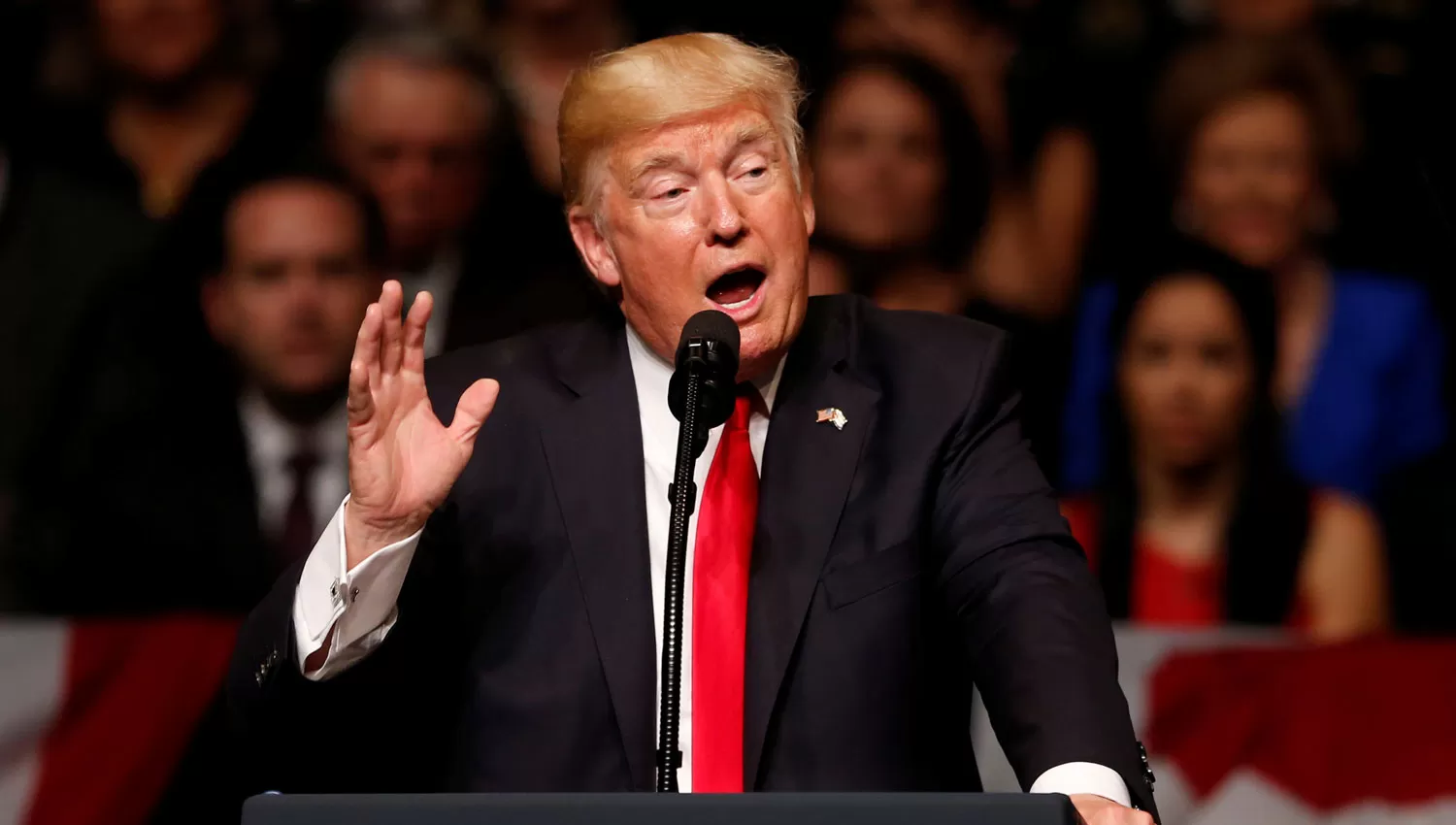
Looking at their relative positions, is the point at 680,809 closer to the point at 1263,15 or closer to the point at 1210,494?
the point at 1210,494

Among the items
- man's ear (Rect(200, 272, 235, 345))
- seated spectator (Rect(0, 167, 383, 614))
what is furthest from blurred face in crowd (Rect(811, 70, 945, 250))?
man's ear (Rect(200, 272, 235, 345))

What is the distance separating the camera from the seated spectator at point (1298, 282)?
3646 mm

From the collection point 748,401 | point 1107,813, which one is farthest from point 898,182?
point 1107,813

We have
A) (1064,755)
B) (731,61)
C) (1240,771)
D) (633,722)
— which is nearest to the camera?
(1064,755)

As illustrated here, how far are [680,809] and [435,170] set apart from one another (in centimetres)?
285

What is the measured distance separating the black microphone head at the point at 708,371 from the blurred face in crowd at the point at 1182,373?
217cm

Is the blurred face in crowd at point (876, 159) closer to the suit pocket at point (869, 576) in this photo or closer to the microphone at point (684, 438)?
the suit pocket at point (869, 576)

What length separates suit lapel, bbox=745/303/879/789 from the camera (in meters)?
1.84

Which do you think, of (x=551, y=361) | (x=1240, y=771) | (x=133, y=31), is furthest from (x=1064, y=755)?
(x=133, y=31)

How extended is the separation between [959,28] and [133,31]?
5.86 ft

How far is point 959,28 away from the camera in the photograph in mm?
3957

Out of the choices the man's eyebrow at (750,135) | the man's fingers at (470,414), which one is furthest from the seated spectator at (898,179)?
the man's fingers at (470,414)

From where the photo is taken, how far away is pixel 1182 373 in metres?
3.68

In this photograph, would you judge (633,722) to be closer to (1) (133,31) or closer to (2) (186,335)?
(2) (186,335)
